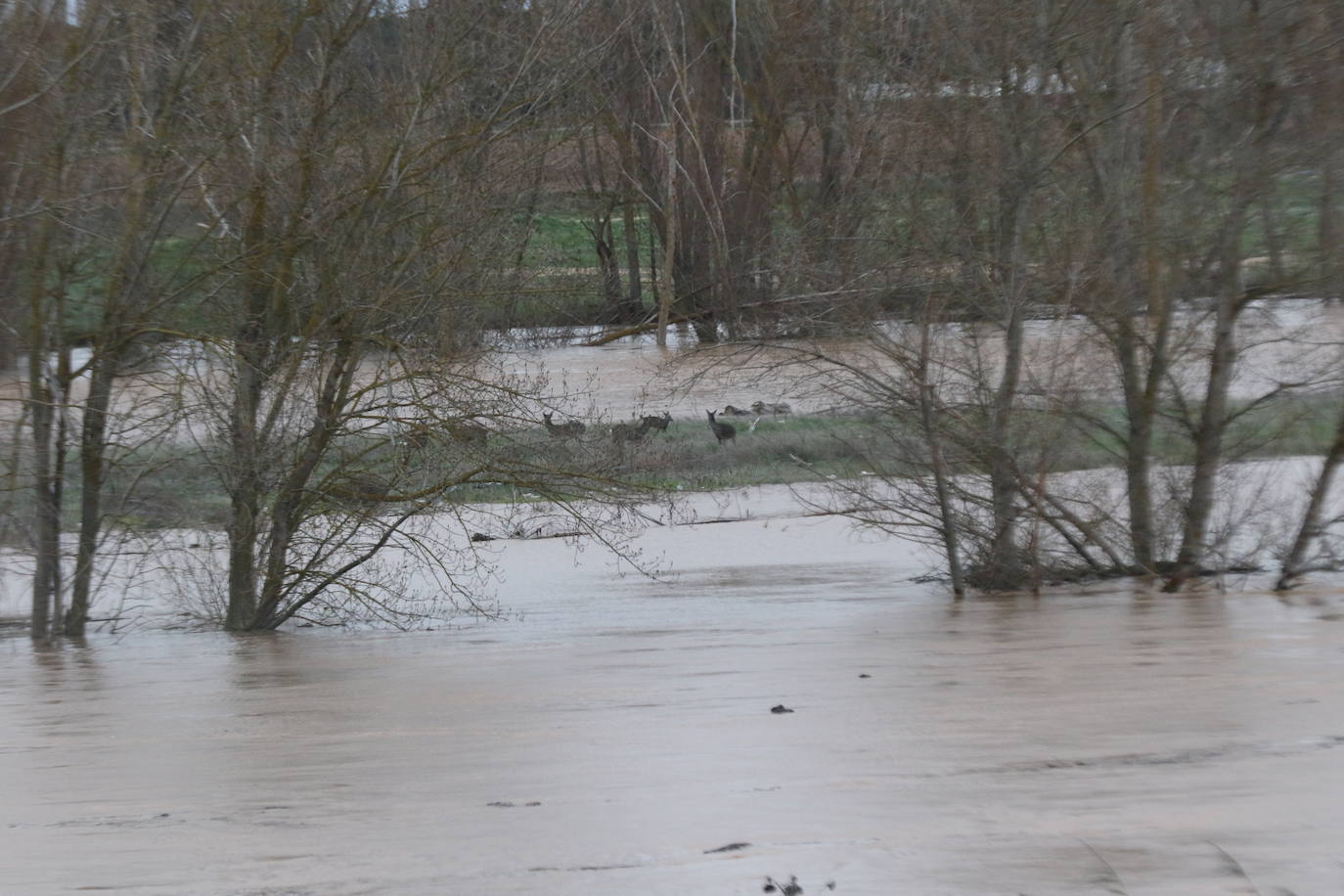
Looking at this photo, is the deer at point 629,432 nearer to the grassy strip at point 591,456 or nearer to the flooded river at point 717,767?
the grassy strip at point 591,456

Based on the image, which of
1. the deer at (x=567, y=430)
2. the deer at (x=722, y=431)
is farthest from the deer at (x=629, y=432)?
the deer at (x=722, y=431)

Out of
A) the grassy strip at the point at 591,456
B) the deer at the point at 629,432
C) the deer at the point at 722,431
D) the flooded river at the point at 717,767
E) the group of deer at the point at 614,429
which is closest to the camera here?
the flooded river at the point at 717,767

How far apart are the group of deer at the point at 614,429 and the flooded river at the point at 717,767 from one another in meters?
3.64

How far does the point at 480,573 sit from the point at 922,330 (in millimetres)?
7432

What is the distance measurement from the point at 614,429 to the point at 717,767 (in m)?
11.8

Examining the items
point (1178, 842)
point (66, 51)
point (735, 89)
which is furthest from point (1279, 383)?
point (735, 89)

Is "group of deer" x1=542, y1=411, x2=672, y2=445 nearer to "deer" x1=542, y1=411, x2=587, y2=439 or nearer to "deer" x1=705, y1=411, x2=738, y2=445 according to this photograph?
"deer" x1=542, y1=411, x2=587, y2=439

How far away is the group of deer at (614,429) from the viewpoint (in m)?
13.9

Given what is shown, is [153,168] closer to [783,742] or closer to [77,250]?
[77,250]

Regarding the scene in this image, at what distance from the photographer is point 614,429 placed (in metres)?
17.0

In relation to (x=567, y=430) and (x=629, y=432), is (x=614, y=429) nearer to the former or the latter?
(x=629, y=432)

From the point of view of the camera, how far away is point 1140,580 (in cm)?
1310

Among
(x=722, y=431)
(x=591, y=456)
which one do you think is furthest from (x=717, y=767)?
(x=722, y=431)

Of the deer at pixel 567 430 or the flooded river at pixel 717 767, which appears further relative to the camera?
the deer at pixel 567 430
